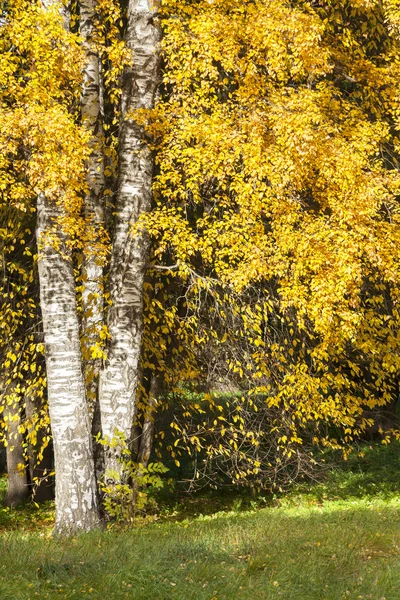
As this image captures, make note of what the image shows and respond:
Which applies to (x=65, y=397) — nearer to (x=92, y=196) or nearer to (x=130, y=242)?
(x=130, y=242)

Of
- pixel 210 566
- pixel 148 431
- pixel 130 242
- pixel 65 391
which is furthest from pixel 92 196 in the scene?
pixel 210 566

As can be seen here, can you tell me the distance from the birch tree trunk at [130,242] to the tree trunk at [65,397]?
756 mm

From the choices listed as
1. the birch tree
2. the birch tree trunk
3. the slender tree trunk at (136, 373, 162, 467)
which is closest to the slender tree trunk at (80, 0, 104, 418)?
the birch tree trunk

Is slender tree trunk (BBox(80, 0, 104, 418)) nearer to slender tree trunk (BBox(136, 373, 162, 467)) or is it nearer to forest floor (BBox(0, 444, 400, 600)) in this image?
slender tree trunk (BBox(136, 373, 162, 467))

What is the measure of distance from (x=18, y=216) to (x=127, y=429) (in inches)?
145

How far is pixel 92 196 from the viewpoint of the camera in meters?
10.8

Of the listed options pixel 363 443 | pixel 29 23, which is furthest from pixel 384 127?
pixel 363 443

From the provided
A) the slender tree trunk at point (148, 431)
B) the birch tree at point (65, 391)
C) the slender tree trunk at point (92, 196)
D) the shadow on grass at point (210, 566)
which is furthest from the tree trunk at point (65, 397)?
the slender tree trunk at point (148, 431)

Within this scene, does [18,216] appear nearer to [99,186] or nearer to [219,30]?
[99,186]

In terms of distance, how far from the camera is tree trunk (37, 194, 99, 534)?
30.1 ft

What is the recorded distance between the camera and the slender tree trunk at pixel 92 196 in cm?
1063

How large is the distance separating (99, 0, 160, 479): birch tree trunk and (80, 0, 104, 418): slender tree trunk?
351 millimetres

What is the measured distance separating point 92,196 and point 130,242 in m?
1.03

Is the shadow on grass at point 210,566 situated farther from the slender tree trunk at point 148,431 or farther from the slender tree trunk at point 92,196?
the slender tree trunk at point 148,431
